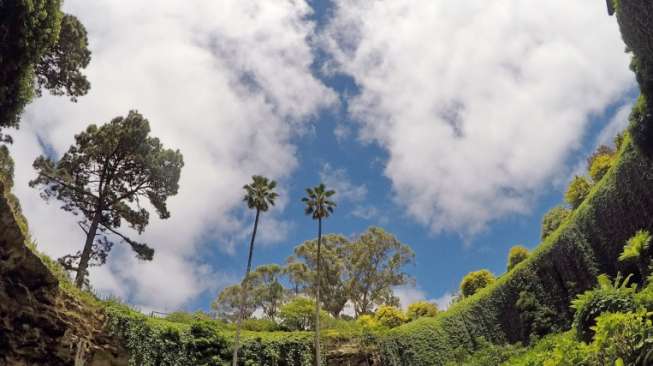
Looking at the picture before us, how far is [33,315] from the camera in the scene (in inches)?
717

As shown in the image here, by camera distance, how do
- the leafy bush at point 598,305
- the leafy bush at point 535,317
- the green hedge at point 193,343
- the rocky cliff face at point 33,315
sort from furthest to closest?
the leafy bush at point 535,317 < the green hedge at point 193,343 < the rocky cliff face at point 33,315 < the leafy bush at point 598,305

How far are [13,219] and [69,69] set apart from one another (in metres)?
10.0

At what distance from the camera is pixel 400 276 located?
143ft

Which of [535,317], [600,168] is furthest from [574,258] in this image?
[600,168]

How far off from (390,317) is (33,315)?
23.4 metres

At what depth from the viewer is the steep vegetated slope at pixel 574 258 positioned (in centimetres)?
1767

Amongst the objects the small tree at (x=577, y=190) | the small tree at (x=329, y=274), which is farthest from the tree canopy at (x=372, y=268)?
the small tree at (x=577, y=190)

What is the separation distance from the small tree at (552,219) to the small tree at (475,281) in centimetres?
565

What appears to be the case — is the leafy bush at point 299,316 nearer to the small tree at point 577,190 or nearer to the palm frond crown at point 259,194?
the palm frond crown at point 259,194

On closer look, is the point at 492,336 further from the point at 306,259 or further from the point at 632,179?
the point at 306,259

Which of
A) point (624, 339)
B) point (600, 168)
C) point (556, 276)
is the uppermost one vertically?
point (600, 168)

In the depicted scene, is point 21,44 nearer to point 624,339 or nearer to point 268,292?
point 624,339

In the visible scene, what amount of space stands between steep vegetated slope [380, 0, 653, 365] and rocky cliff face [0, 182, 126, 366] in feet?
50.2

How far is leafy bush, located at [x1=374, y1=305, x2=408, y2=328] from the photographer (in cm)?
3491
